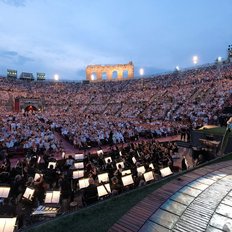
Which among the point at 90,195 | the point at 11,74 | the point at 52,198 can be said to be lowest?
the point at 90,195

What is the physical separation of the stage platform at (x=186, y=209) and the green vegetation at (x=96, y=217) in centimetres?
36

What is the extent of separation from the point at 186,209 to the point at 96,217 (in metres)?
1.92

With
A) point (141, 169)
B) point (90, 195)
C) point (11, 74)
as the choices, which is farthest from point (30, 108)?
point (90, 195)

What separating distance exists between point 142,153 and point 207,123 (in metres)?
16.7

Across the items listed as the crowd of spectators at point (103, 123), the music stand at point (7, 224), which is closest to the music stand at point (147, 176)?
the crowd of spectators at point (103, 123)

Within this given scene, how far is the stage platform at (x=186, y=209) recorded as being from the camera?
471 centimetres

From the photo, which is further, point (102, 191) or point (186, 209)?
point (102, 191)

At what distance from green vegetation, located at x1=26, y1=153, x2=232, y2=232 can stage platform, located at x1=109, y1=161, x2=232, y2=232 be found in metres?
0.36

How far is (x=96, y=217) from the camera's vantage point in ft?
17.9

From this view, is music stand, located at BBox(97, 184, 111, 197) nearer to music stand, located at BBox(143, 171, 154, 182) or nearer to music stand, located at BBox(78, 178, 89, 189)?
music stand, located at BBox(78, 178, 89, 189)

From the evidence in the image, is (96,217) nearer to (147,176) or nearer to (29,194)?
(29,194)

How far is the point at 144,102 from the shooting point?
5022 cm

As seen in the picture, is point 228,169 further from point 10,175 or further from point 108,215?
point 10,175

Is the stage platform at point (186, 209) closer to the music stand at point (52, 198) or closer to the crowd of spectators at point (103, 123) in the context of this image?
the crowd of spectators at point (103, 123)
